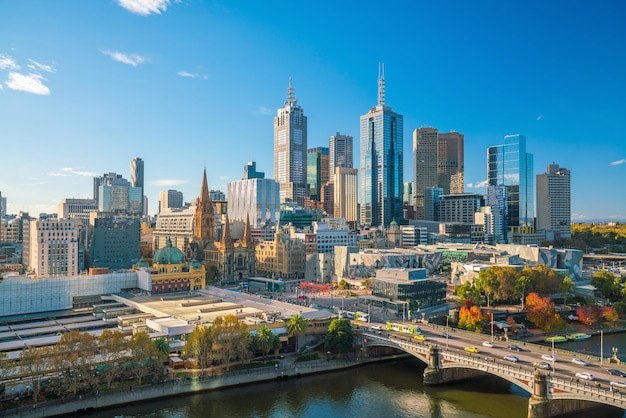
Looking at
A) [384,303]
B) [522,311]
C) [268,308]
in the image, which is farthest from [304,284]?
[522,311]

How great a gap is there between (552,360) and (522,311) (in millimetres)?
44809

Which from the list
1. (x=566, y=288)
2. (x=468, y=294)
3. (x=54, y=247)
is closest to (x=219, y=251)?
(x=54, y=247)

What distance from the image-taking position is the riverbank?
6681 cm

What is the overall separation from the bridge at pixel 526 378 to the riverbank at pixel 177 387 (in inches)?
480

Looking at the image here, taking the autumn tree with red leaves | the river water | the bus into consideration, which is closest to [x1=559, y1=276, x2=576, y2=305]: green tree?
the autumn tree with red leaves

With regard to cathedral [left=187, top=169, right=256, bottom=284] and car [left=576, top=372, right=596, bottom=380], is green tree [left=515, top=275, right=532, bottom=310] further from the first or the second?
cathedral [left=187, top=169, right=256, bottom=284]

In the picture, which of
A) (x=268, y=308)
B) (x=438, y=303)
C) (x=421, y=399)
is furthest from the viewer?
(x=438, y=303)

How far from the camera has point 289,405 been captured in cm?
7262

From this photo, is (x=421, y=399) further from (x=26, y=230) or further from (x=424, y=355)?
(x=26, y=230)

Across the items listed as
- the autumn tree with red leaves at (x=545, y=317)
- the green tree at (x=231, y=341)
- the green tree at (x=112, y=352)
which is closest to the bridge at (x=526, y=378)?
the green tree at (x=231, y=341)

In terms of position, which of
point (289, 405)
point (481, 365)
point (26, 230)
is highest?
point (26, 230)

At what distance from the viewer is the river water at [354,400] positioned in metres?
69.2

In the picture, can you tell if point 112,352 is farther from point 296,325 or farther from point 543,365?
point 543,365

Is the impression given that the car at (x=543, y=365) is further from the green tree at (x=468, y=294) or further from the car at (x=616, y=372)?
the green tree at (x=468, y=294)
